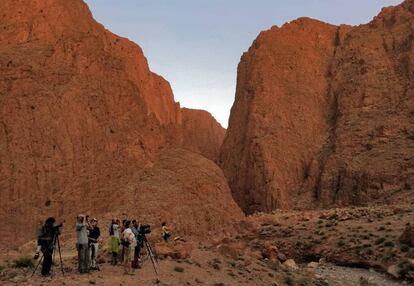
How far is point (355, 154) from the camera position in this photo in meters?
54.5

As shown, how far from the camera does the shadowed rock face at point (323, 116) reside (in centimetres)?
5253

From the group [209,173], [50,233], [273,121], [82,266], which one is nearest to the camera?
[50,233]

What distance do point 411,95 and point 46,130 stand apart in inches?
1606

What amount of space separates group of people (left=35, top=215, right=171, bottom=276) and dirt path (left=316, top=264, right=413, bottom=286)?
11.8 meters

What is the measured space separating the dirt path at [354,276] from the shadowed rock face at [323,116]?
69.4ft

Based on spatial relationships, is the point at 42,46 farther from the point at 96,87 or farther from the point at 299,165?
the point at 299,165

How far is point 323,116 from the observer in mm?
63000

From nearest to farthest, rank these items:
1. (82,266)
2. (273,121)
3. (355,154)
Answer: (82,266) → (355,154) → (273,121)

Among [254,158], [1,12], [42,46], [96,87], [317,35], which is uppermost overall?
[317,35]

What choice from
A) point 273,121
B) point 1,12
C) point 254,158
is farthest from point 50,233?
point 273,121

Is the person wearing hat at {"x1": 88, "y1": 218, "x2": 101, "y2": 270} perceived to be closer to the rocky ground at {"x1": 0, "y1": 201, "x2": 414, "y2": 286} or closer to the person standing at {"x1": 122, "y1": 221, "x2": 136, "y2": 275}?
the rocky ground at {"x1": 0, "y1": 201, "x2": 414, "y2": 286}

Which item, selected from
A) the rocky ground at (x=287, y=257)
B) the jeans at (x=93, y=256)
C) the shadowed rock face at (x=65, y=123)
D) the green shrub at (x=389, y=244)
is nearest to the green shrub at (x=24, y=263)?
the rocky ground at (x=287, y=257)

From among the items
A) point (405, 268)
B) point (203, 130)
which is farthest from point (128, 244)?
point (203, 130)

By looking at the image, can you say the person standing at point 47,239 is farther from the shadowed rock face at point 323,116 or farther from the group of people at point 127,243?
the shadowed rock face at point 323,116
